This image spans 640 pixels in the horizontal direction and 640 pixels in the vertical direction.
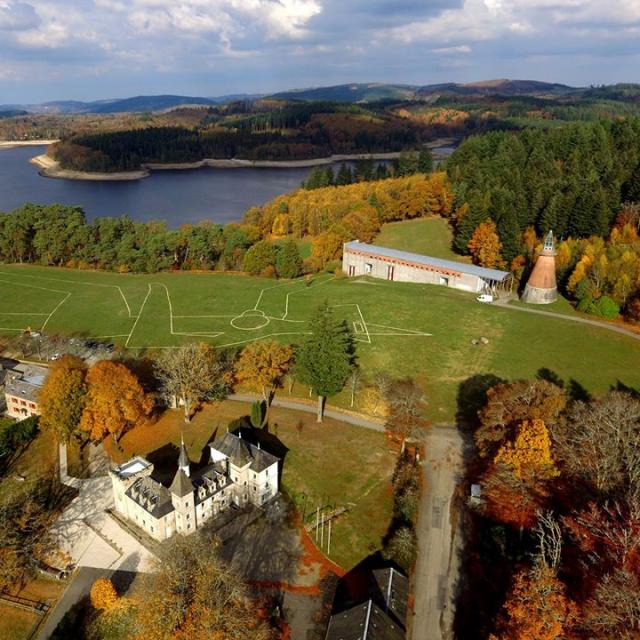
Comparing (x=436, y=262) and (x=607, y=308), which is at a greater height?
(x=436, y=262)

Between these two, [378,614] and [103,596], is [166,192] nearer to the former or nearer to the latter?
[103,596]

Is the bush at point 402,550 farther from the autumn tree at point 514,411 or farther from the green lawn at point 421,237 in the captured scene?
the green lawn at point 421,237

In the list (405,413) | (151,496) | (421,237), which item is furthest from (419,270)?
(151,496)

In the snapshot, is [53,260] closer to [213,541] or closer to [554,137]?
[213,541]

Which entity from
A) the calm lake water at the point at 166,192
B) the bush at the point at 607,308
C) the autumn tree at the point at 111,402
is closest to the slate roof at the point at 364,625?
the autumn tree at the point at 111,402

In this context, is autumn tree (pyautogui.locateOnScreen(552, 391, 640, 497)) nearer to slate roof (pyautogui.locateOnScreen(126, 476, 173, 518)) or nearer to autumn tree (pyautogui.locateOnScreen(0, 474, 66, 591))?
slate roof (pyautogui.locateOnScreen(126, 476, 173, 518))

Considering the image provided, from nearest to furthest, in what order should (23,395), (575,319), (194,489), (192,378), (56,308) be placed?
(194,489) < (192,378) < (23,395) < (575,319) < (56,308)

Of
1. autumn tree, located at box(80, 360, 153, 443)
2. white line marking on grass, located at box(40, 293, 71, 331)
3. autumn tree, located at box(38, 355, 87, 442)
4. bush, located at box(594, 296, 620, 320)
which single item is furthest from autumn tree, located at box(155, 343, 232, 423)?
bush, located at box(594, 296, 620, 320)

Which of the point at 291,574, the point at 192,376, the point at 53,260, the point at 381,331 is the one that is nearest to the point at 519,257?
the point at 381,331
